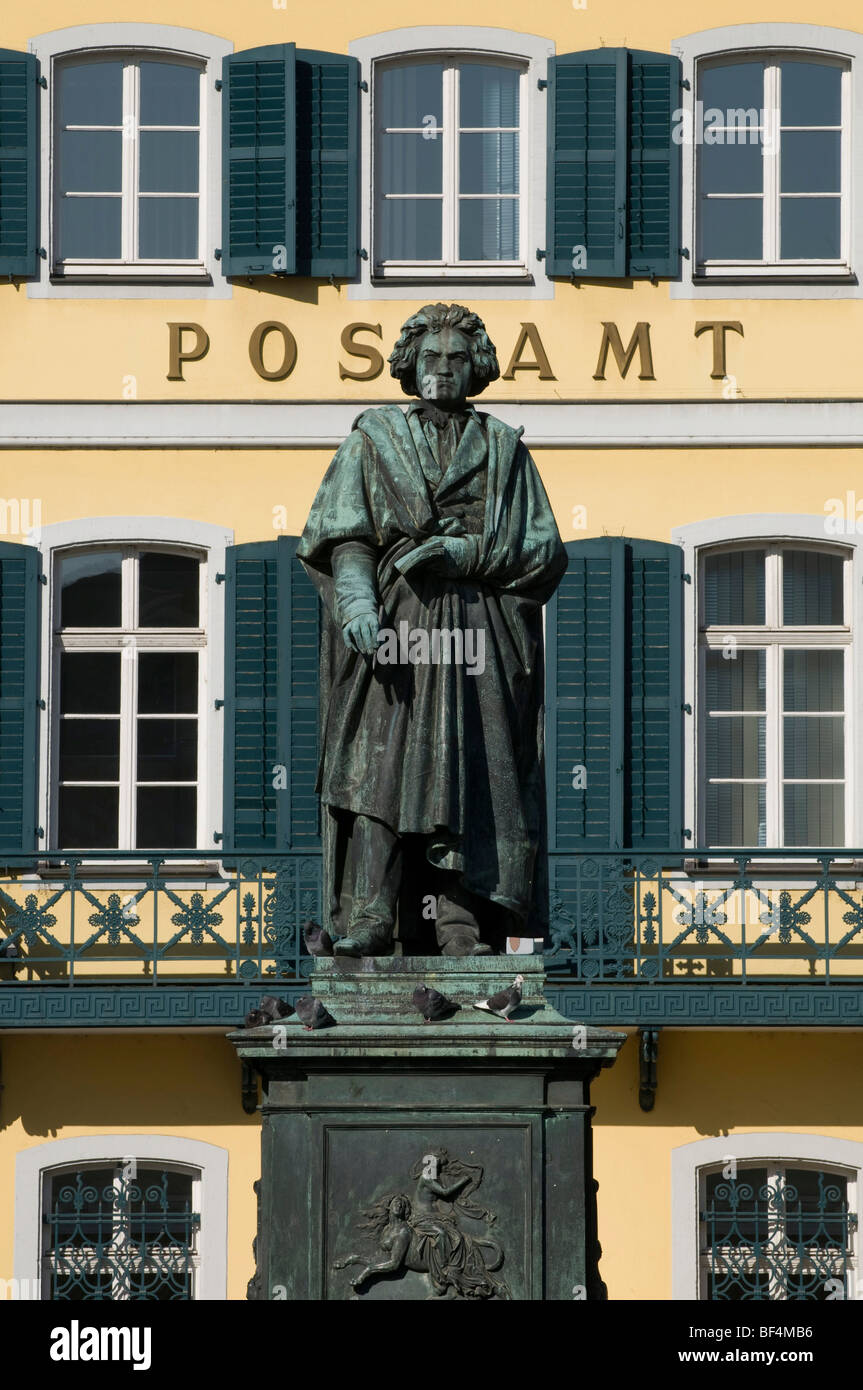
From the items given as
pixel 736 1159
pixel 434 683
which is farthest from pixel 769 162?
pixel 434 683

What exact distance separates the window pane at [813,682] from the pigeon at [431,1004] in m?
11.7

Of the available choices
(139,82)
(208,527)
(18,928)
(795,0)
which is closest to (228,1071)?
(18,928)

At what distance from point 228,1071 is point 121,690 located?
2432 millimetres

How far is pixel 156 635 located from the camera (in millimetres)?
20000

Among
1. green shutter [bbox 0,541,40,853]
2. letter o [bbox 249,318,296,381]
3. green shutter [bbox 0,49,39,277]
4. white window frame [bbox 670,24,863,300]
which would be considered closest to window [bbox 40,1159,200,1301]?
green shutter [bbox 0,541,40,853]

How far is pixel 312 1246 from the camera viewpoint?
848 cm

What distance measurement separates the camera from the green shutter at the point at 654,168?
20016 mm

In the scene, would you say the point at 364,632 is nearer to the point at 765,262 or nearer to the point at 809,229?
the point at 765,262

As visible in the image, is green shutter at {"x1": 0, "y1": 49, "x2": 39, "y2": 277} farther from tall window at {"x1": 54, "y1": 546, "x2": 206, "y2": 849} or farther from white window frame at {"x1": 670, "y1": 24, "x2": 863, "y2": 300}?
white window frame at {"x1": 670, "y1": 24, "x2": 863, "y2": 300}

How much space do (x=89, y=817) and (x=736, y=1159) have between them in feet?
14.7

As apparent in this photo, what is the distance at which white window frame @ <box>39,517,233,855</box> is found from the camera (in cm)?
1983

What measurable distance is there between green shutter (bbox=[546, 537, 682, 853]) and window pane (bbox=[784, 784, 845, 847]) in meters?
0.79

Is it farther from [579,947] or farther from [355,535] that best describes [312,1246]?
[579,947]

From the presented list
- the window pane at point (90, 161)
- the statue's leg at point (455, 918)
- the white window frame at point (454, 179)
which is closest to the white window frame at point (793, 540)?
the white window frame at point (454, 179)
